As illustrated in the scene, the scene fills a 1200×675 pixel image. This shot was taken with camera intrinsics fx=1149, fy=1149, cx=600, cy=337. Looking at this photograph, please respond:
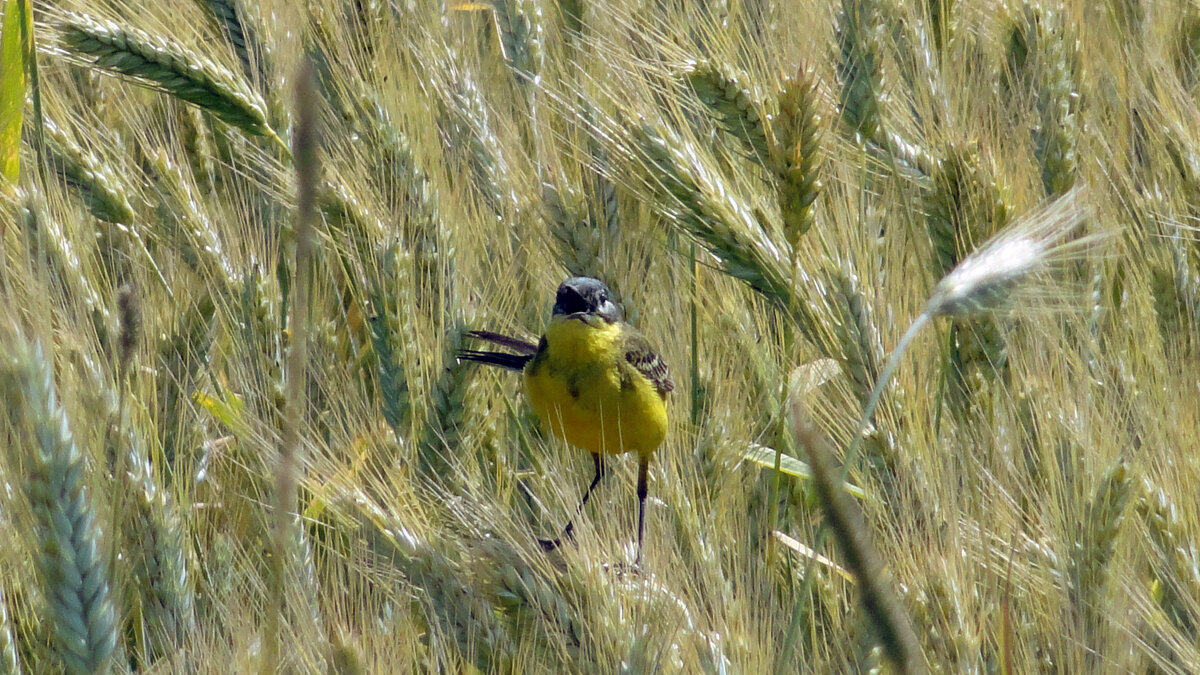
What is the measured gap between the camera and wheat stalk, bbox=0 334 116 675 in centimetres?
123

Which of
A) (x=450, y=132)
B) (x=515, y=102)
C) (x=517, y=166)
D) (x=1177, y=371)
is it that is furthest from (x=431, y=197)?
(x=1177, y=371)

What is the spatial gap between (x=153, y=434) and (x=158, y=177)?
1144 mm

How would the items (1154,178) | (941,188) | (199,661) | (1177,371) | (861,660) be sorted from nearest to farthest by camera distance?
(199,661) < (861,660) < (1177,371) < (941,188) < (1154,178)

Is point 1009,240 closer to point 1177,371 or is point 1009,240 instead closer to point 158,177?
point 1177,371

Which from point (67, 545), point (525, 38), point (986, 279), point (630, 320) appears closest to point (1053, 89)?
point (630, 320)

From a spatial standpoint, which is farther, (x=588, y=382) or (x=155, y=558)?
(x=588, y=382)

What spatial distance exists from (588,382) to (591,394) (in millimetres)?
26

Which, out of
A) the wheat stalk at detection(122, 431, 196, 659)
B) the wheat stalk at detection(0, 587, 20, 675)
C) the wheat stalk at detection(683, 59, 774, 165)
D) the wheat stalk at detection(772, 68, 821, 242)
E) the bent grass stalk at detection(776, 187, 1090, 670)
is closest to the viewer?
the bent grass stalk at detection(776, 187, 1090, 670)

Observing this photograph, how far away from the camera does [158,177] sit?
9.12ft

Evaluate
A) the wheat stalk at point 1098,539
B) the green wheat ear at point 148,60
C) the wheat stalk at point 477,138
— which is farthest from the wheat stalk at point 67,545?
the wheat stalk at point 477,138

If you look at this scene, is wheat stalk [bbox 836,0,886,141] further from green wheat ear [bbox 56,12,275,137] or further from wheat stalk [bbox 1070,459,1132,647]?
green wheat ear [bbox 56,12,275,137]

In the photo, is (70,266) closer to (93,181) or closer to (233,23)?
(93,181)

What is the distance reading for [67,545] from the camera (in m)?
1.26

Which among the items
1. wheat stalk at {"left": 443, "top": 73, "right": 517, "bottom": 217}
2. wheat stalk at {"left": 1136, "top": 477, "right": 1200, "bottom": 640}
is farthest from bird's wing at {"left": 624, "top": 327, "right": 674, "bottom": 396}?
wheat stalk at {"left": 1136, "top": 477, "right": 1200, "bottom": 640}
